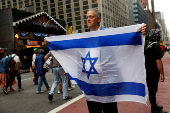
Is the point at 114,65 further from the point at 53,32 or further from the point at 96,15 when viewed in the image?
the point at 53,32

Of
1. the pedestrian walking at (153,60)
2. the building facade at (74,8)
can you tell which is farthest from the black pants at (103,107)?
the building facade at (74,8)

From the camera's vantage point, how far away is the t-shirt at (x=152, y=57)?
3762 mm

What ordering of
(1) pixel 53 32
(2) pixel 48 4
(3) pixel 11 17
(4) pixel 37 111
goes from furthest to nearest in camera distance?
(2) pixel 48 4
(1) pixel 53 32
(3) pixel 11 17
(4) pixel 37 111

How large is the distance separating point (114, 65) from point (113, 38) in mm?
384

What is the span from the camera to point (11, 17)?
26734 millimetres

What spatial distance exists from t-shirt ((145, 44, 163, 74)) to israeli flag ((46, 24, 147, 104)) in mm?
1390

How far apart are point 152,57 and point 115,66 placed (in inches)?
64.6

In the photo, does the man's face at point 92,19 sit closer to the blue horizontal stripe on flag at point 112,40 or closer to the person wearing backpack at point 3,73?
the blue horizontal stripe on flag at point 112,40

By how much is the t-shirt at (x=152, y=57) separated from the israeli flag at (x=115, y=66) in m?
1.39

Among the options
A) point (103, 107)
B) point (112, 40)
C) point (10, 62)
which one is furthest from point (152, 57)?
point (10, 62)

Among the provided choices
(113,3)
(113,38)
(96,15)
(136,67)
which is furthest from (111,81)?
(113,3)

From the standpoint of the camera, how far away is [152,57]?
3887mm

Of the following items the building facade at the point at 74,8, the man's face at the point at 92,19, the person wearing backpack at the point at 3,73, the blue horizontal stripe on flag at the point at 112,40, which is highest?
the building facade at the point at 74,8

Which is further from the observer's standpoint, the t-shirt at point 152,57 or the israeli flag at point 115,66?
the t-shirt at point 152,57
